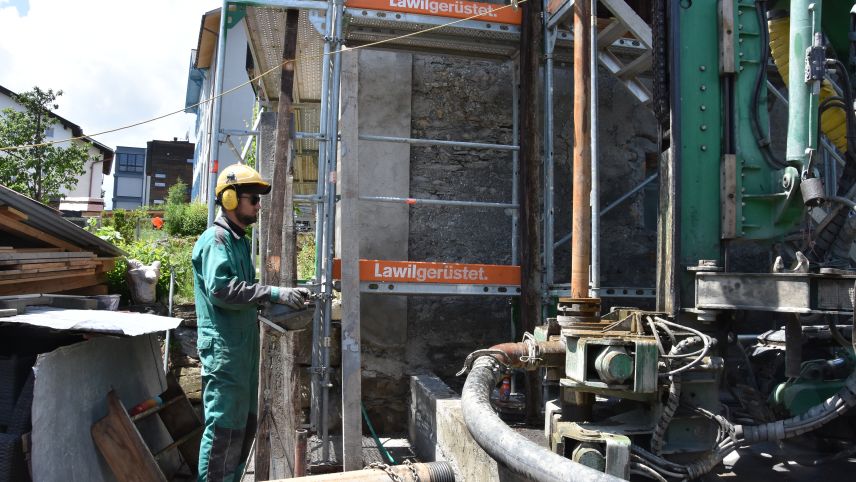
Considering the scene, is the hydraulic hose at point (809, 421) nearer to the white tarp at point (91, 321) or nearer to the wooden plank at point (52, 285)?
the white tarp at point (91, 321)

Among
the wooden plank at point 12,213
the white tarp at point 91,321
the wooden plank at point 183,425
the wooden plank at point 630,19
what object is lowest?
the wooden plank at point 183,425

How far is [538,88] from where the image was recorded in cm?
545

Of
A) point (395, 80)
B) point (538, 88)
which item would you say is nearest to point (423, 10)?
point (395, 80)

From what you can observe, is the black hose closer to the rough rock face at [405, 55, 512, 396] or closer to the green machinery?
the green machinery

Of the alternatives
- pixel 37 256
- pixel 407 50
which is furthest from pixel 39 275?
pixel 407 50

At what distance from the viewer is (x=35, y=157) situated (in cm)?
1647

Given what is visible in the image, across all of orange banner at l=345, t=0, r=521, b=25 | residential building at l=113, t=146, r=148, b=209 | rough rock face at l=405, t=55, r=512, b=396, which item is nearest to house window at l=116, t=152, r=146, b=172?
residential building at l=113, t=146, r=148, b=209

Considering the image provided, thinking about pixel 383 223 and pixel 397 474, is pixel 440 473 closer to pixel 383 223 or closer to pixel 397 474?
pixel 397 474

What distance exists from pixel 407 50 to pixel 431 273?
225 centimetres

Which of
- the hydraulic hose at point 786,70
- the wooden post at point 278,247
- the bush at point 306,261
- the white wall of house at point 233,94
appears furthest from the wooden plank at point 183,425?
the white wall of house at point 233,94

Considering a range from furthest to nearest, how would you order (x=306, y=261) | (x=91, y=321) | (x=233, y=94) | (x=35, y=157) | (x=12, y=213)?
(x=233, y=94), (x=35, y=157), (x=306, y=261), (x=12, y=213), (x=91, y=321)

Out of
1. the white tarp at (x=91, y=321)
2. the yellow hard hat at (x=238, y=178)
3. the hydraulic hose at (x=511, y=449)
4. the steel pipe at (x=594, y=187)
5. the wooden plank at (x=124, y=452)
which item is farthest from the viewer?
the steel pipe at (x=594, y=187)

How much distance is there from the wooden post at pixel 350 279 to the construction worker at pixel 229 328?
0.61 m

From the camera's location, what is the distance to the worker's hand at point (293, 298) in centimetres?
338
